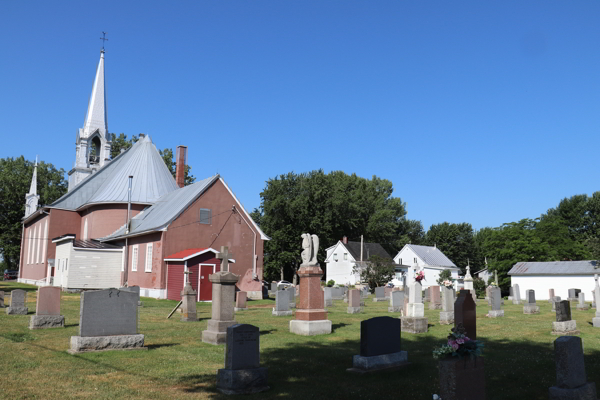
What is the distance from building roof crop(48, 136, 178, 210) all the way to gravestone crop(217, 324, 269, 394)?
32.3 meters

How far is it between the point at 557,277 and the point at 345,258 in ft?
89.4

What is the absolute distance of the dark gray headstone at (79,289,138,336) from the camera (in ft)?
34.1

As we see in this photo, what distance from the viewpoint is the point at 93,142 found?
48906 mm

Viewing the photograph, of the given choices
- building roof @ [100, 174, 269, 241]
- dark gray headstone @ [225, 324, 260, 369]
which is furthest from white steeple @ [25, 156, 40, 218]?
dark gray headstone @ [225, 324, 260, 369]

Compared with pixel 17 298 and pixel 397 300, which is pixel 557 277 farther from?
pixel 17 298

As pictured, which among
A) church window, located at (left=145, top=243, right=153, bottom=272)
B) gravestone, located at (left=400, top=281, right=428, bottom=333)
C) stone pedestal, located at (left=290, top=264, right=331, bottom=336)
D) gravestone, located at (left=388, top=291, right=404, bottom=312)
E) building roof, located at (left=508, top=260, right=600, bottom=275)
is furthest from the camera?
building roof, located at (left=508, top=260, right=600, bottom=275)

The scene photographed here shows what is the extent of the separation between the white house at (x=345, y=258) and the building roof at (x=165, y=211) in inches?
1161

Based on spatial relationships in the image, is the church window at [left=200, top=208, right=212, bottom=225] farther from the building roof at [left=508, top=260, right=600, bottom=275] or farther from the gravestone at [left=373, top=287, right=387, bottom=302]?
the building roof at [left=508, top=260, right=600, bottom=275]

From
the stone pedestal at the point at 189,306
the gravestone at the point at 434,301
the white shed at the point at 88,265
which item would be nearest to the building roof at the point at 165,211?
the white shed at the point at 88,265

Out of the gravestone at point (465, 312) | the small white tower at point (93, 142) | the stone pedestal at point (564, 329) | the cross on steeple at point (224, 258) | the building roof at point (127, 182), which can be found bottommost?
the stone pedestal at point (564, 329)

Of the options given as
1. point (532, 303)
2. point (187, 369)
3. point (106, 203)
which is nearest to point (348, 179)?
point (106, 203)

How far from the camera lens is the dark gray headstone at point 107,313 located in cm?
1041

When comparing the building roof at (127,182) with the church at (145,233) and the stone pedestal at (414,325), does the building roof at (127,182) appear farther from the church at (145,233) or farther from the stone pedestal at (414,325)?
the stone pedestal at (414,325)

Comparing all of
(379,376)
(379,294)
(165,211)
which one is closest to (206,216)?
(165,211)
